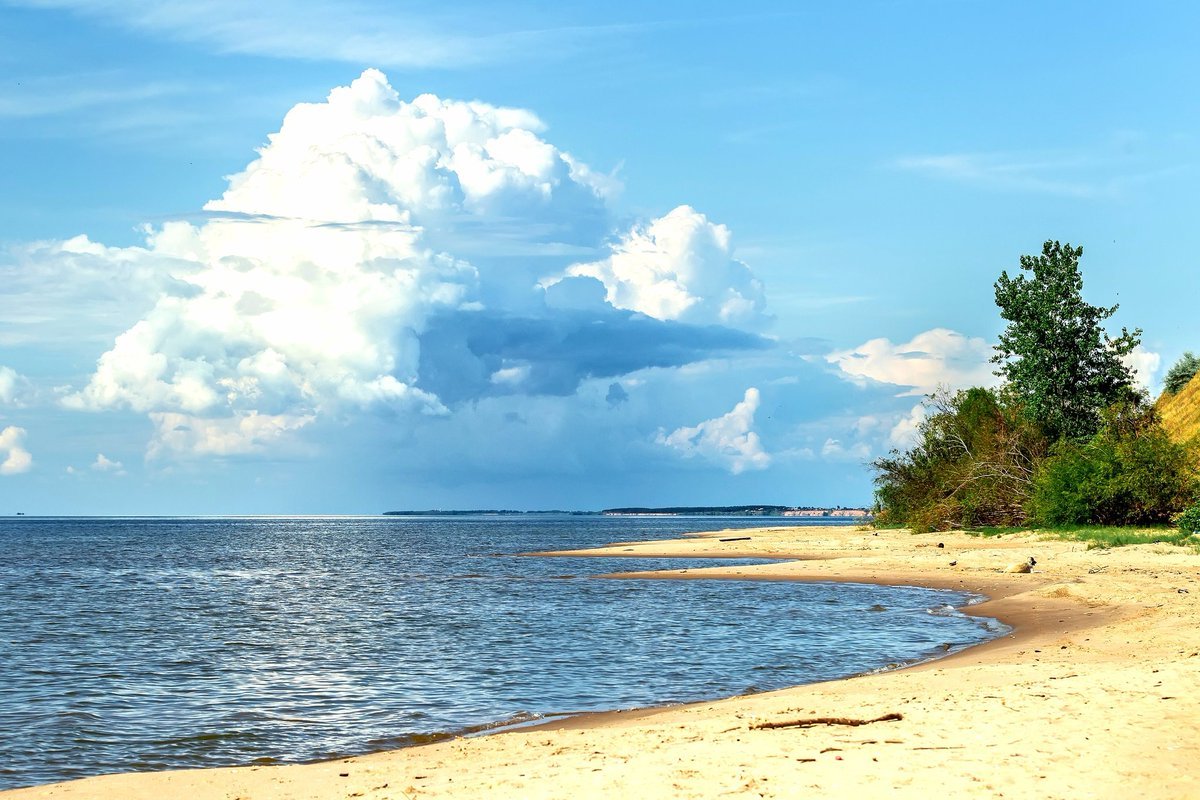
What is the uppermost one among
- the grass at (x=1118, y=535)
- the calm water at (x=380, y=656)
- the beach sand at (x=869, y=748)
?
the grass at (x=1118, y=535)

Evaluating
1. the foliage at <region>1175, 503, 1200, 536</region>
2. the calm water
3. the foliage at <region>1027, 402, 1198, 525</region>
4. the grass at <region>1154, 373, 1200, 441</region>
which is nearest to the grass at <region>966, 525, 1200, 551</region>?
the foliage at <region>1175, 503, 1200, 536</region>

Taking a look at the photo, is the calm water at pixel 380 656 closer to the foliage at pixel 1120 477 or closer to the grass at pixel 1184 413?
the foliage at pixel 1120 477

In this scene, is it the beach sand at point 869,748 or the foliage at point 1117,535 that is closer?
the beach sand at point 869,748

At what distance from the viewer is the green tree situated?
233 ft

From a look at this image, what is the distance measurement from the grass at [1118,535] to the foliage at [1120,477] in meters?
1.30

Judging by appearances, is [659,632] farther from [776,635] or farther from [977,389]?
[977,389]

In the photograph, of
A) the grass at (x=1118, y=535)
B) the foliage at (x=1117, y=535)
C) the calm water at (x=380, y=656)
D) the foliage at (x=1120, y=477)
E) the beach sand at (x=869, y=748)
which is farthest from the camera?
the foliage at (x=1120, y=477)

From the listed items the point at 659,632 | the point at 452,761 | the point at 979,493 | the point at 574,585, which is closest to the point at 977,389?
the point at 979,493

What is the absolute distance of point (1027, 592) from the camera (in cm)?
3762

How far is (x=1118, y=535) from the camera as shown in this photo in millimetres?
54031

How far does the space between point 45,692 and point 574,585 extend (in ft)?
106

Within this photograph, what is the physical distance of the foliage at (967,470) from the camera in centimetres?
7469

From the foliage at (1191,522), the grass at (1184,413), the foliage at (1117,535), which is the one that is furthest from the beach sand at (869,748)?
the grass at (1184,413)

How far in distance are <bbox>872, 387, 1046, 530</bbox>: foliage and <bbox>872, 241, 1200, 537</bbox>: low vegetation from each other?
0.33 feet
